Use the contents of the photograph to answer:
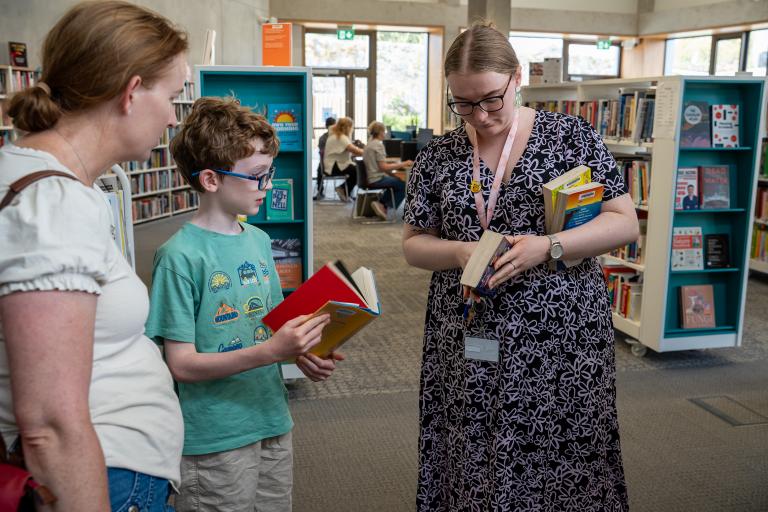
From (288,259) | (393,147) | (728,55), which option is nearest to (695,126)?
(288,259)

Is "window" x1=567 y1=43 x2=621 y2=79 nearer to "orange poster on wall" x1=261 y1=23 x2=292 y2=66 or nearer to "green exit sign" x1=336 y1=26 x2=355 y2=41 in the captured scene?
"green exit sign" x1=336 y1=26 x2=355 y2=41

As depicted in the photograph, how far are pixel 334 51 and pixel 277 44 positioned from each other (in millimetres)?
12451

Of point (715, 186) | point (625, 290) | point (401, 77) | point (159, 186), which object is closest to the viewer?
point (715, 186)

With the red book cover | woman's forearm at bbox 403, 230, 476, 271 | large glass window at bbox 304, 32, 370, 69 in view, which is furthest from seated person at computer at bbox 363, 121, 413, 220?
the red book cover

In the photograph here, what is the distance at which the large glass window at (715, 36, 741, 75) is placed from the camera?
14859mm

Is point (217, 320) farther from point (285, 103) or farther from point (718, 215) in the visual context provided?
point (718, 215)

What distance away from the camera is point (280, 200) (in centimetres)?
390

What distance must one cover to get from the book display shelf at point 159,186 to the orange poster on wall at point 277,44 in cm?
567

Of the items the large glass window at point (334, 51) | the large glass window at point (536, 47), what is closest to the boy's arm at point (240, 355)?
the large glass window at point (334, 51)

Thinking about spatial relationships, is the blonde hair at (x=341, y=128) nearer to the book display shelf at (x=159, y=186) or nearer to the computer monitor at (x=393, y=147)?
the computer monitor at (x=393, y=147)

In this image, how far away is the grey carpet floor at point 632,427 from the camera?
2.89 m

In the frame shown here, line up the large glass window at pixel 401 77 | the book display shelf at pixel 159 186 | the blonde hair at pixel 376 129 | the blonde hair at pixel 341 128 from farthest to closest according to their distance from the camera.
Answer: the large glass window at pixel 401 77 → the blonde hair at pixel 341 128 → the blonde hair at pixel 376 129 → the book display shelf at pixel 159 186

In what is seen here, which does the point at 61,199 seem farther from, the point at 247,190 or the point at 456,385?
the point at 456,385

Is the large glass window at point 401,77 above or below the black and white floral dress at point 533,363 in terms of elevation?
above
